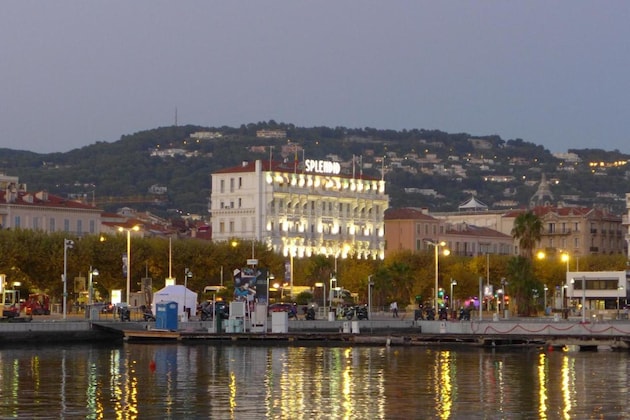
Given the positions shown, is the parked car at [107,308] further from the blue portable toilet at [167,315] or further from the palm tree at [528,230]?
the palm tree at [528,230]

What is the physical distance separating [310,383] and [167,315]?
34946 mm

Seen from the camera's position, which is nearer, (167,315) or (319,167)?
(167,315)

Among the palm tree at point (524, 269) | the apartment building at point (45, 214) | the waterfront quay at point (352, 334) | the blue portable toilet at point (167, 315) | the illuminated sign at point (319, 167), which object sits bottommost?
the waterfront quay at point (352, 334)

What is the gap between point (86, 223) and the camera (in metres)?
166

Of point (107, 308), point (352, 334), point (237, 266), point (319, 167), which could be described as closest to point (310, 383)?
point (352, 334)

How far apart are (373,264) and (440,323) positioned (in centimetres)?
6354

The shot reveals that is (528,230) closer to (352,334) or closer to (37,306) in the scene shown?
(37,306)

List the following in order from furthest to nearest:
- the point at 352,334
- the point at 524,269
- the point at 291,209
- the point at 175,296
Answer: the point at 291,209
the point at 524,269
the point at 175,296
the point at 352,334

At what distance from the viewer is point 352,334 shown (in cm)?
9000

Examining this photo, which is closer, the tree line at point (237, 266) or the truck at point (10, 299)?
the truck at point (10, 299)

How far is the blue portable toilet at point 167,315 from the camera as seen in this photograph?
3649 inches

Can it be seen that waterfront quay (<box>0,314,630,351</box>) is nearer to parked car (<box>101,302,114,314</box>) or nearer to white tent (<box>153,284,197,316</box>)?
white tent (<box>153,284,197,316</box>)

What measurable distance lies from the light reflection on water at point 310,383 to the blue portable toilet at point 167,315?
29.7ft

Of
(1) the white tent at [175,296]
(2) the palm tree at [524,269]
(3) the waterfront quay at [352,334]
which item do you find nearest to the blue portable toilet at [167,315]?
(3) the waterfront quay at [352,334]
